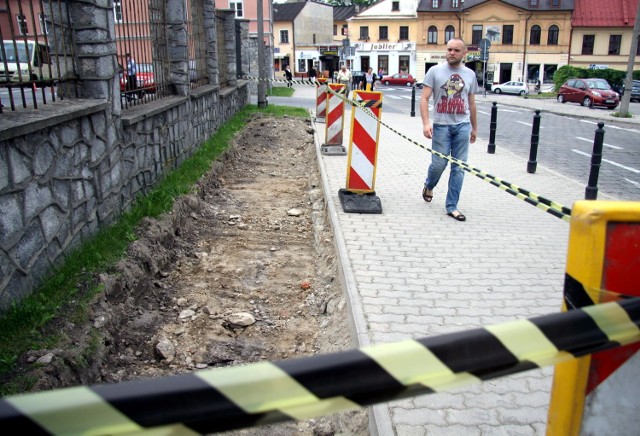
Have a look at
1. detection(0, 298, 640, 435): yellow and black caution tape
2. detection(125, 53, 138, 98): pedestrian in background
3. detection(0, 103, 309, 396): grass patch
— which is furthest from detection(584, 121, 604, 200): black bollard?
detection(0, 298, 640, 435): yellow and black caution tape

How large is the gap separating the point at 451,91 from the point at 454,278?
2547mm

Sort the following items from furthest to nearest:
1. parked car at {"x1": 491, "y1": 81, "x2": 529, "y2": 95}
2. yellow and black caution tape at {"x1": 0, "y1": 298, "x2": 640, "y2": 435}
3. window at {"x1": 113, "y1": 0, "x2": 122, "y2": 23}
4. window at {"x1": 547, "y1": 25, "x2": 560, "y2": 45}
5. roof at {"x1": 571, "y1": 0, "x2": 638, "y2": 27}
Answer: window at {"x1": 547, "y1": 25, "x2": 560, "y2": 45}, roof at {"x1": 571, "y1": 0, "x2": 638, "y2": 27}, parked car at {"x1": 491, "y1": 81, "x2": 529, "y2": 95}, window at {"x1": 113, "y1": 0, "x2": 122, "y2": 23}, yellow and black caution tape at {"x1": 0, "y1": 298, "x2": 640, "y2": 435}

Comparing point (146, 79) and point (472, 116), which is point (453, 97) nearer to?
point (472, 116)

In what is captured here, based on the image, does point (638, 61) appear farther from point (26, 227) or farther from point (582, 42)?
point (26, 227)

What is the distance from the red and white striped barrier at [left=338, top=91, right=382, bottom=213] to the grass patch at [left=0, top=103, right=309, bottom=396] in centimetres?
223

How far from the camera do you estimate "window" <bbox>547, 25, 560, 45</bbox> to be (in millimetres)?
58906

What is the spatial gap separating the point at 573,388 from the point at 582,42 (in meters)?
65.4

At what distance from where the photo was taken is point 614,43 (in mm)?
57531

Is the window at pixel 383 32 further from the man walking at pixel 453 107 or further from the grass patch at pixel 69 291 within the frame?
the grass patch at pixel 69 291

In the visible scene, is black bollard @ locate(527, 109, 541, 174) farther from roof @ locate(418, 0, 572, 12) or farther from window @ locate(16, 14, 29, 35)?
roof @ locate(418, 0, 572, 12)

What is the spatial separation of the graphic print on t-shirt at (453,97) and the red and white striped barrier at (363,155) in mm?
801

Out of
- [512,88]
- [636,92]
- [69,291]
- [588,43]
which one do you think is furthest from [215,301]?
[588,43]

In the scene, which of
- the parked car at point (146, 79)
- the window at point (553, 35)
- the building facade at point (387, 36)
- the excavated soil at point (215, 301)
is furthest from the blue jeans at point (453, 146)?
the building facade at point (387, 36)

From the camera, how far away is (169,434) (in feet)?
3.81
